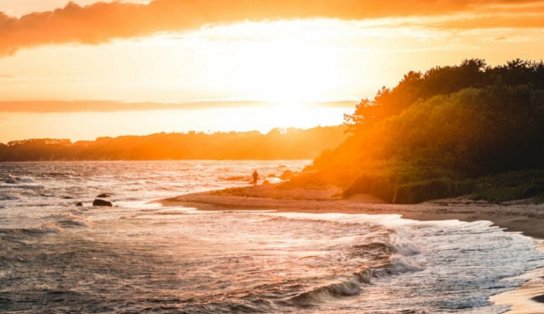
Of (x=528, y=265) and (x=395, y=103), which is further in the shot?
(x=395, y=103)

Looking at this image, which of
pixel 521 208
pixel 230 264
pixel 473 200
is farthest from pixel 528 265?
pixel 473 200

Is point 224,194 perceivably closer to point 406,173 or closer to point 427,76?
point 406,173

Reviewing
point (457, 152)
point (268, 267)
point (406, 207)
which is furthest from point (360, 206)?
point (268, 267)

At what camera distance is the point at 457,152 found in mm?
47875

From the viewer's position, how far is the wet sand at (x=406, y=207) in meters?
14.3

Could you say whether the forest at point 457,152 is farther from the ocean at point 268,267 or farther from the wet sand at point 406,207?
the ocean at point 268,267

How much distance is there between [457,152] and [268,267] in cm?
3112

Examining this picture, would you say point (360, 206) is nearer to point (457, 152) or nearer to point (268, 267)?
point (457, 152)

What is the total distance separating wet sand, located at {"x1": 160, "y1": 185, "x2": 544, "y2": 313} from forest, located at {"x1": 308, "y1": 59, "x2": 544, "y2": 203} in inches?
73.5

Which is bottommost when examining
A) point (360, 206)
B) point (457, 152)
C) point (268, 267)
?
point (268, 267)

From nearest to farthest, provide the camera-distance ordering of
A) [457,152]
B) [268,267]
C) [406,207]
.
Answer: [268,267], [406,207], [457,152]

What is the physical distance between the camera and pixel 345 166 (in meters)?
57.8

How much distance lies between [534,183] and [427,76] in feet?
130

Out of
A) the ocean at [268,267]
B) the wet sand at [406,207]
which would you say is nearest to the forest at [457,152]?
the wet sand at [406,207]
